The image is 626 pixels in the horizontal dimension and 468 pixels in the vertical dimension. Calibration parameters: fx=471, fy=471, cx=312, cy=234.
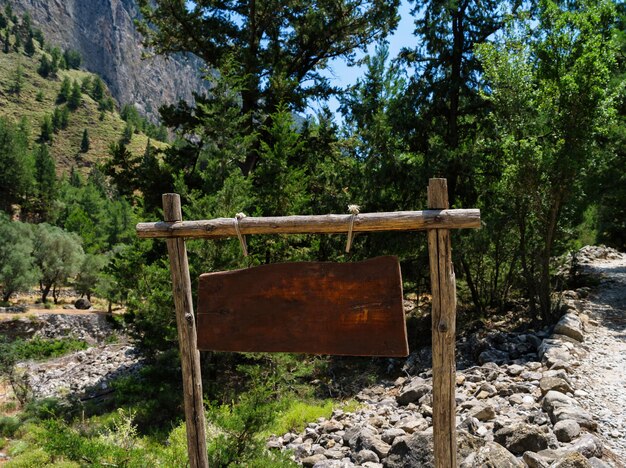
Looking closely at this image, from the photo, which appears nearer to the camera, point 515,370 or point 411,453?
point 411,453

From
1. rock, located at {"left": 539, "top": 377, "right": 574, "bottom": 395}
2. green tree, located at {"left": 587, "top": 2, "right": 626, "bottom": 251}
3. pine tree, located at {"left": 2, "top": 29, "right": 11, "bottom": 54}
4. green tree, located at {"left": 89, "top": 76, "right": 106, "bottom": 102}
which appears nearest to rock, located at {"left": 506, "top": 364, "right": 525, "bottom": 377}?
rock, located at {"left": 539, "top": 377, "right": 574, "bottom": 395}

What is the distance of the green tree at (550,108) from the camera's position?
8.53 m

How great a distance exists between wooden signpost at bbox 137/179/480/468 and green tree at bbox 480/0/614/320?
665 cm

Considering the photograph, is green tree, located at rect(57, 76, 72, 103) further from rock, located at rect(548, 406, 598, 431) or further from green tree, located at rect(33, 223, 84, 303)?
rock, located at rect(548, 406, 598, 431)

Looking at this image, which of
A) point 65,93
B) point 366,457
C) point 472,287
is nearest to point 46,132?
point 65,93

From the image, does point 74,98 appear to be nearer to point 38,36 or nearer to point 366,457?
point 38,36

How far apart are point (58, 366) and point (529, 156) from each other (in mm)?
18734

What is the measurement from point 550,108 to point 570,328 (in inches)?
162

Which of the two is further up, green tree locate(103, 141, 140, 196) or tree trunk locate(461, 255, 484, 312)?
green tree locate(103, 141, 140, 196)

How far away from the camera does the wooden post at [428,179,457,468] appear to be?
9.97ft

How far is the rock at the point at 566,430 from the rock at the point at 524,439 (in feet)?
0.84

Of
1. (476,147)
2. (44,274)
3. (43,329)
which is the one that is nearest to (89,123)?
(44,274)

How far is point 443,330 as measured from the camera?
3.04 m

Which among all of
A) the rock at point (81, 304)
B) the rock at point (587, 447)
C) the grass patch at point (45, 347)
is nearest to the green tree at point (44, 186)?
the rock at point (81, 304)
